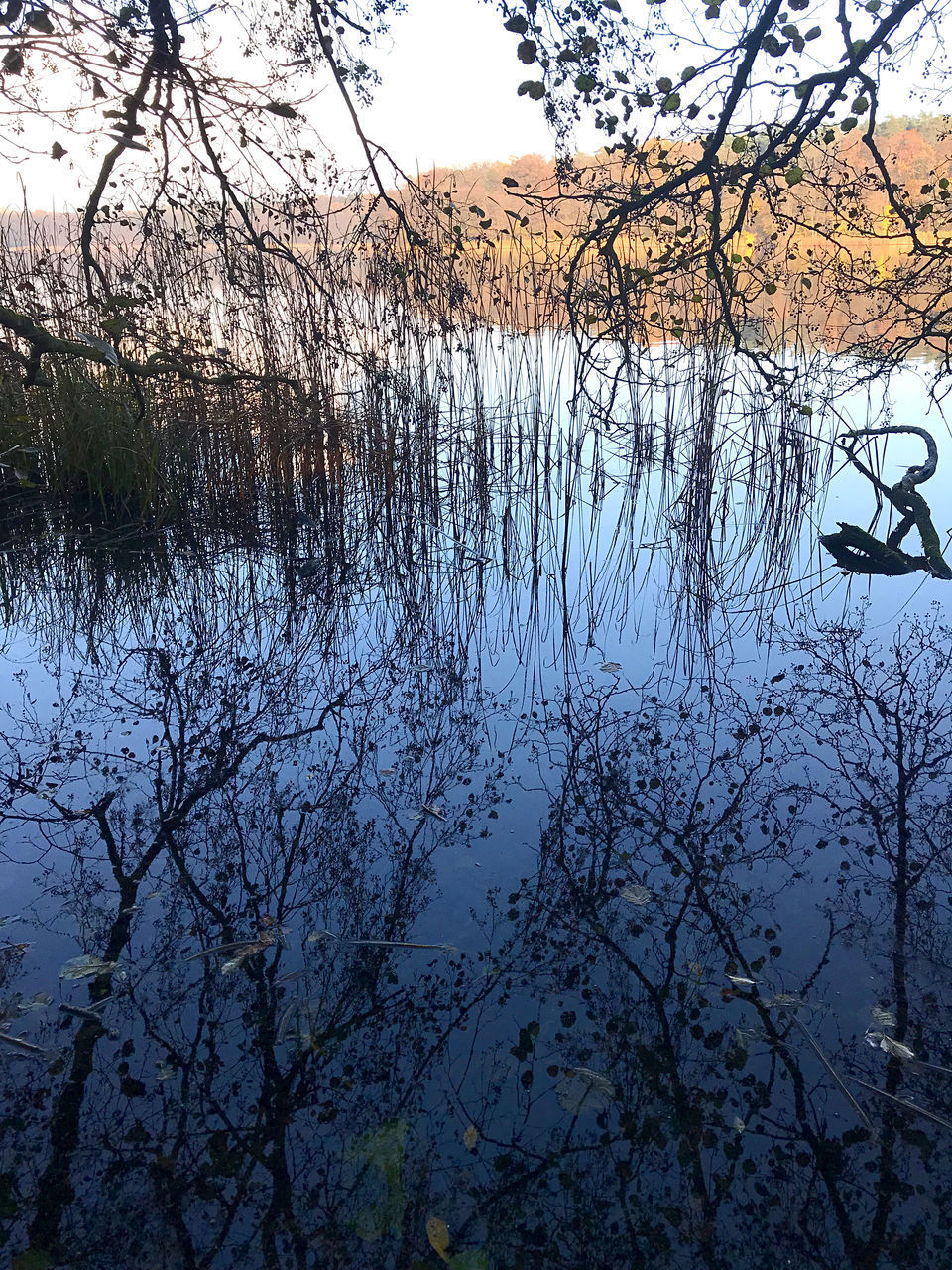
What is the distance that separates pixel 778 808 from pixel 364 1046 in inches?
34.3

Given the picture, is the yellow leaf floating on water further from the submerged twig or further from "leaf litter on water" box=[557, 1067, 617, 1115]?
the submerged twig

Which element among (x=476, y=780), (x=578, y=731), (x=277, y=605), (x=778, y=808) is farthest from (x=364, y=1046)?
(x=277, y=605)

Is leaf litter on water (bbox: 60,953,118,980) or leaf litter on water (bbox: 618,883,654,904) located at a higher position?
leaf litter on water (bbox: 60,953,118,980)

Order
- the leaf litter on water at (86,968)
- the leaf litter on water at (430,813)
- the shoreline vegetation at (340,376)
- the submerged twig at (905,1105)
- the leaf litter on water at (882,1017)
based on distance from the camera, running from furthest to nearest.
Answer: the shoreline vegetation at (340,376) < the leaf litter on water at (430,813) < the leaf litter on water at (86,968) < the leaf litter on water at (882,1017) < the submerged twig at (905,1105)

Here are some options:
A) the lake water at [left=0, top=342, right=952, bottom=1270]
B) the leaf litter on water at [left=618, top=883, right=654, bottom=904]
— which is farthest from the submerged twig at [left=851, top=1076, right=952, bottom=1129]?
the leaf litter on water at [left=618, top=883, right=654, bottom=904]

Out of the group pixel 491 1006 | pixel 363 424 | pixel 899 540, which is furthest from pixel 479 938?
pixel 363 424

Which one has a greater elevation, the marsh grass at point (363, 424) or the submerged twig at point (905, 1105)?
the marsh grass at point (363, 424)

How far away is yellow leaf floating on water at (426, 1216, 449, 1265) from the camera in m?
0.83

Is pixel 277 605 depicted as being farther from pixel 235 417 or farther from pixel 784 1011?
pixel 784 1011

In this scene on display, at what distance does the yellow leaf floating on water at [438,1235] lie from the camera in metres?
0.83

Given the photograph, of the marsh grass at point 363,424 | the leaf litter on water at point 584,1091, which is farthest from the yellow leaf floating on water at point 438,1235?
the marsh grass at point 363,424

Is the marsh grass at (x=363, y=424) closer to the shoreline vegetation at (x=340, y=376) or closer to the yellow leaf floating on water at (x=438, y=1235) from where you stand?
the shoreline vegetation at (x=340, y=376)

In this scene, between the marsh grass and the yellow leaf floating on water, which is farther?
the marsh grass

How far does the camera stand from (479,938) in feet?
4.17
